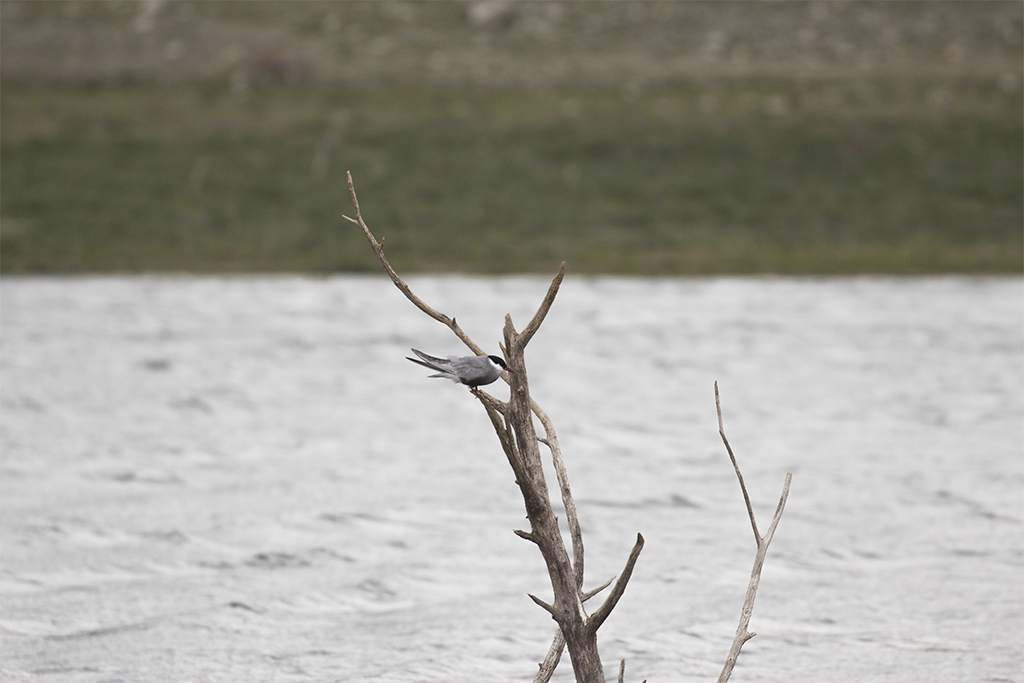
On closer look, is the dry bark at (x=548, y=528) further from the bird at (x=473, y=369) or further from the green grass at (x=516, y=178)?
the green grass at (x=516, y=178)

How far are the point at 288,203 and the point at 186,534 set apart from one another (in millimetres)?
10211

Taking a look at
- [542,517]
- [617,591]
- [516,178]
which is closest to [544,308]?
[542,517]

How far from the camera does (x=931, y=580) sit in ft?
16.1

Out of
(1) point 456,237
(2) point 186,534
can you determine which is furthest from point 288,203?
(2) point 186,534

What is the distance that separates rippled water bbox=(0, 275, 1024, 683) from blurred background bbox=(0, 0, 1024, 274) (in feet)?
8.85

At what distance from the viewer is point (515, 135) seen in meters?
17.0

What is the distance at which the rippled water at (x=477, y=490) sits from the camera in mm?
4285

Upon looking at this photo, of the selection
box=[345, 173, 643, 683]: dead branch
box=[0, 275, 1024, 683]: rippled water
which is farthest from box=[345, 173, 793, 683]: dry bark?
box=[0, 275, 1024, 683]: rippled water

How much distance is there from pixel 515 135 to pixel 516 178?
1.47 m

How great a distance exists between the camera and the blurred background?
13711mm

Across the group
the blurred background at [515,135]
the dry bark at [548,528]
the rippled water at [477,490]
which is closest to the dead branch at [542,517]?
the dry bark at [548,528]

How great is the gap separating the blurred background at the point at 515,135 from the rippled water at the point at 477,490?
2.70 m

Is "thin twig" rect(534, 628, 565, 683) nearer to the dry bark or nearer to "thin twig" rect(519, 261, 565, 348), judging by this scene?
the dry bark

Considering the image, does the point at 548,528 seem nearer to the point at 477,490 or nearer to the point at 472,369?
the point at 472,369
